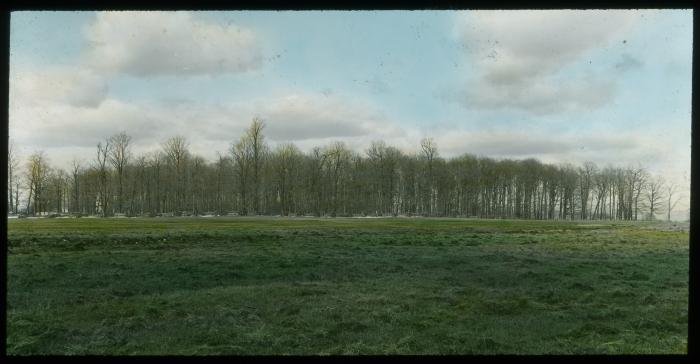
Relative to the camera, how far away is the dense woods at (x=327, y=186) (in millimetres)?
46094

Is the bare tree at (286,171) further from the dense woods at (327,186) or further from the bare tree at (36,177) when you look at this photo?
the bare tree at (36,177)

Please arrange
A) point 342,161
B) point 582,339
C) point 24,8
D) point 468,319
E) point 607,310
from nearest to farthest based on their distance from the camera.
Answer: point 24,8, point 582,339, point 468,319, point 607,310, point 342,161

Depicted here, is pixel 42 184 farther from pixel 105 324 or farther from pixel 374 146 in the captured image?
pixel 105 324

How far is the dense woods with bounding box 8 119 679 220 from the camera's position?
151ft

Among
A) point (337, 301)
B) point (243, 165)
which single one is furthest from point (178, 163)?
point (337, 301)

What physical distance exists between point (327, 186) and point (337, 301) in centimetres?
4598

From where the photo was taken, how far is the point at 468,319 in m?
8.90

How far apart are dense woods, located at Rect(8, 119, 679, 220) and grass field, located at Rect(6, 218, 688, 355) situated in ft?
83.7

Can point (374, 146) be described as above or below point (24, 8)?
above

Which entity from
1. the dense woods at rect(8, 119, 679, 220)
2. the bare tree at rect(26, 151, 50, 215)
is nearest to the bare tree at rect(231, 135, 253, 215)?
the dense woods at rect(8, 119, 679, 220)

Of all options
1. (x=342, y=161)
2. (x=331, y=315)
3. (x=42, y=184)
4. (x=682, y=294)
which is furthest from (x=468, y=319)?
(x=42, y=184)

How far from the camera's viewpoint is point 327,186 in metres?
55.9

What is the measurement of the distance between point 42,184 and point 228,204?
20.6 metres

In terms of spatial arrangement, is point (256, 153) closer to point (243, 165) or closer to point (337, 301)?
point (243, 165)
